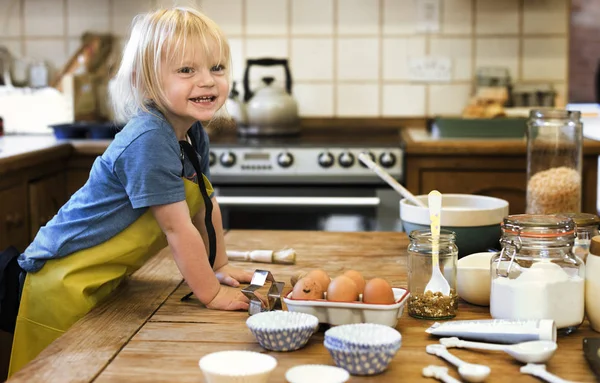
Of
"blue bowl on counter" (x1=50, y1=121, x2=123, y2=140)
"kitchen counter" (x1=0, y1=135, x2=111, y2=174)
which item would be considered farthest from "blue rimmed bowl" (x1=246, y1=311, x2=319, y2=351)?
"blue bowl on counter" (x1=50, y1=121, x2=123, y2=140)

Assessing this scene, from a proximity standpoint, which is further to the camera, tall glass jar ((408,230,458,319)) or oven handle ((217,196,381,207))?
oven handle ((217,196,381,207))

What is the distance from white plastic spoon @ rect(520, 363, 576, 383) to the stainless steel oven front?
2.03 metres

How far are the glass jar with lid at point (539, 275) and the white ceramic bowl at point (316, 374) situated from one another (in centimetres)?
29

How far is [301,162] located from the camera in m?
2.98

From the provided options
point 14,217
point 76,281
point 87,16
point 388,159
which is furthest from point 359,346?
point 87,16

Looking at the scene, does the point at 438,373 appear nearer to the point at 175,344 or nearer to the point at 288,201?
the point at 175,344

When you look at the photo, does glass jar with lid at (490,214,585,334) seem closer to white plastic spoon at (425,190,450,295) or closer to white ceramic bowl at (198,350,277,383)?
white plastic spoon at (425,190,450,295)

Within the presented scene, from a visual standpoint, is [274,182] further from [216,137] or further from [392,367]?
[392,367]

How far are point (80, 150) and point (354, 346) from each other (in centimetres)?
227

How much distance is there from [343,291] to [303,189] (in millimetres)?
1945

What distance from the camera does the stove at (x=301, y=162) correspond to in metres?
2.94

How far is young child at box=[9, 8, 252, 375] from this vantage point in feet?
4.38

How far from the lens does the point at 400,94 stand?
352 cm

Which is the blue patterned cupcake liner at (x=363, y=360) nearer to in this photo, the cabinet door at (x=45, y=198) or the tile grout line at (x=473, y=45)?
the cabinet door at (x=45, y=198)
